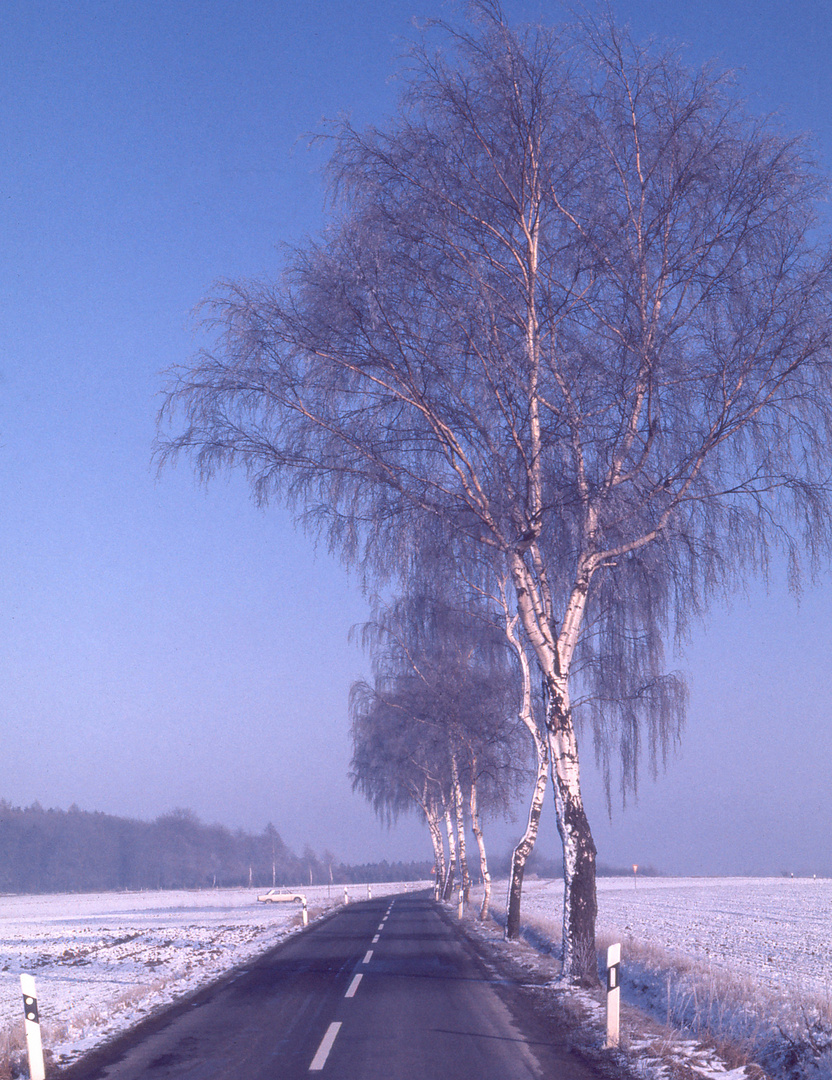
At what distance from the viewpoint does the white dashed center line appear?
25.3 feet

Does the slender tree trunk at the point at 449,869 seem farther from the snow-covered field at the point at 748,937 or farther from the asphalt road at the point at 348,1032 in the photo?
the asphalt road at the point at 348,1032

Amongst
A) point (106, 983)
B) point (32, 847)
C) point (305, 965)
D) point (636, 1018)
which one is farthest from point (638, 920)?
point (32, 847)

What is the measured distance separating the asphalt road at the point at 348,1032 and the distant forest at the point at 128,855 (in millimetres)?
132833

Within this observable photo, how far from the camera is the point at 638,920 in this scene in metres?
31.6

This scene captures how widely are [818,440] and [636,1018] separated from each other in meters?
7.32

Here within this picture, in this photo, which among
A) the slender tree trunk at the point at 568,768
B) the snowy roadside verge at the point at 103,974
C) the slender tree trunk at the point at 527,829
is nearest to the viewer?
the snowy roadside verge at the point at 103,974

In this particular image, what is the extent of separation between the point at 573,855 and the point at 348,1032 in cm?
401

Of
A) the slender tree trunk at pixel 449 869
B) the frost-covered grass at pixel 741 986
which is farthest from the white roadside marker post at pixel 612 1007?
the slender tree trunk at pixel 449 869

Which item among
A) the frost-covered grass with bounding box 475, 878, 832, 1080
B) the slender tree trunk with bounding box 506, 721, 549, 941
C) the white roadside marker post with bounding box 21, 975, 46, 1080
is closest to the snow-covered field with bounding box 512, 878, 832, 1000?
the frost-covered grass with bounding box 475, 878, 832, 1080

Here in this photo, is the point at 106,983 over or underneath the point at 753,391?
underneath

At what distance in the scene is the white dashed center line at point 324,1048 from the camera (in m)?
7.72

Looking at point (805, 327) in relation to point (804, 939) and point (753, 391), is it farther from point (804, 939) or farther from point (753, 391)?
point (804, 939)

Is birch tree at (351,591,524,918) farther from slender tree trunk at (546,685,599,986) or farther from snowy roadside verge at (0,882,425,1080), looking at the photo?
snowy roadside verge at (0,882,425,1080)

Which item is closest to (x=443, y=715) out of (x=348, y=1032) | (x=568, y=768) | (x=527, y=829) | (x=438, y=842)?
(x=527, y=829)
